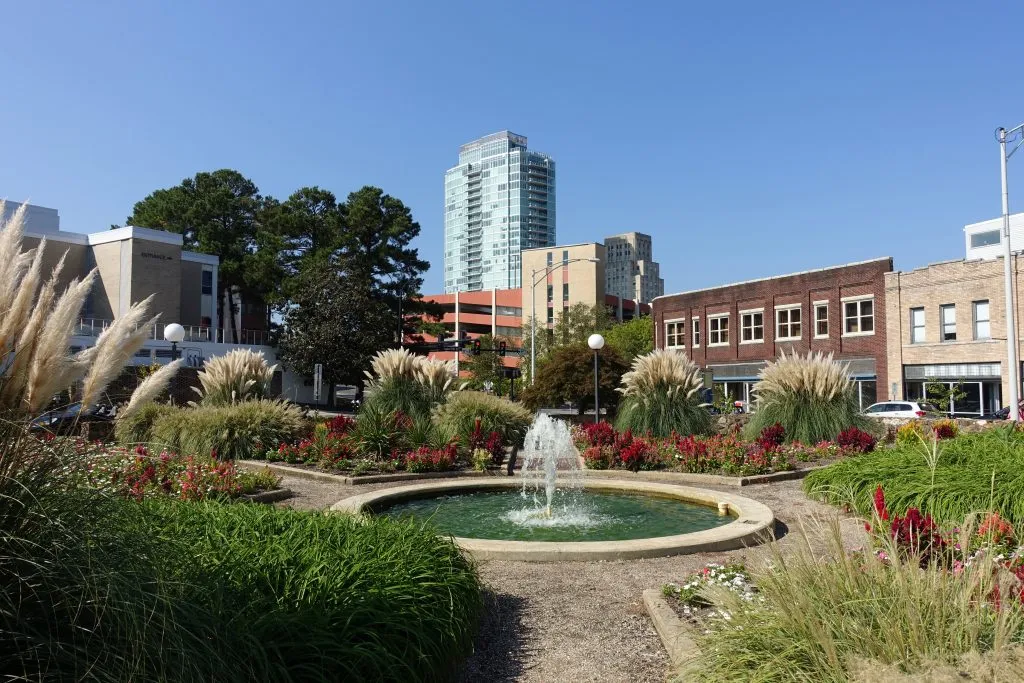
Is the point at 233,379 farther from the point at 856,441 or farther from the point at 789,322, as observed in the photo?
the point at 789,322

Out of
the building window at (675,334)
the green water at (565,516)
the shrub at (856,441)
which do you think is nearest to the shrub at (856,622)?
the green water at (565,516)

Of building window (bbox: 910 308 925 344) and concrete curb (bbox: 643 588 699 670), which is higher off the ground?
building window (bbox: 910 308 925 344)

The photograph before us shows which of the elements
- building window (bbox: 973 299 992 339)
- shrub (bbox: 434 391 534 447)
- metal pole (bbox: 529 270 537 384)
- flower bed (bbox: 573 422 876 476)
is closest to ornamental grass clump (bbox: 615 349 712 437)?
flower bed (bbox: 573 422 876 476)

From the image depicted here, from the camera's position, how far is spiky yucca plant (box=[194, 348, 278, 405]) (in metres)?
18.4

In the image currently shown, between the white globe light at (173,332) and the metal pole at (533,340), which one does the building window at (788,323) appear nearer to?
the metal pole at (533,340)

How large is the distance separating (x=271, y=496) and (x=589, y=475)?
19.9ft

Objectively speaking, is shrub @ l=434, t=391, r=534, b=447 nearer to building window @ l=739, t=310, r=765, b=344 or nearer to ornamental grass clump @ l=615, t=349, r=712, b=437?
ornamental grass clump @ l=615, t=349, r=712, b=437

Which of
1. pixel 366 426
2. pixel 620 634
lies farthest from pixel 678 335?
pixel 620 634

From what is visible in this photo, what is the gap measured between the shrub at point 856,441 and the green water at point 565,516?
238 inches

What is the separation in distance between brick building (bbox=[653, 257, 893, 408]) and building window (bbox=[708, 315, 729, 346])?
0.05m

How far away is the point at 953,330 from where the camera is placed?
1489 inches

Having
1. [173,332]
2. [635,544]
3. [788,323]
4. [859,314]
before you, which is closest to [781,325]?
[788,323]

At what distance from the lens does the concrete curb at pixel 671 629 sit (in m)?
4.46

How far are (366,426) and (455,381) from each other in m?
4.01
